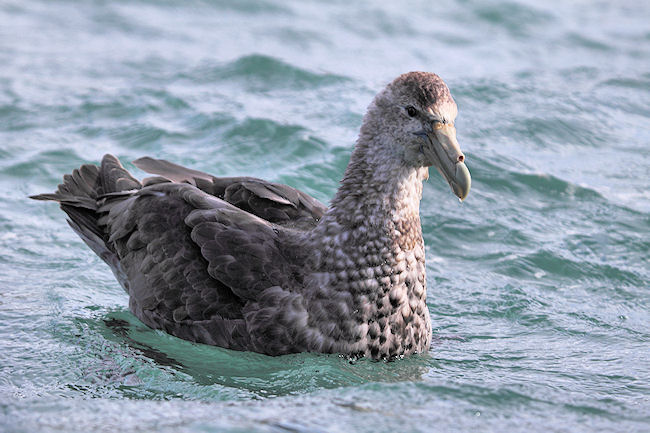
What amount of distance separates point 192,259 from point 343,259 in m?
0.96

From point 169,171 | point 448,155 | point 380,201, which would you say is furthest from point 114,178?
point 448,155

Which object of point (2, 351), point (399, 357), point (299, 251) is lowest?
point (2, 351)

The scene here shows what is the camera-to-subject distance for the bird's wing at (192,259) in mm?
5285

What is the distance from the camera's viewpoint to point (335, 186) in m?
8.57

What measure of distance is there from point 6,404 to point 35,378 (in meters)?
0.61

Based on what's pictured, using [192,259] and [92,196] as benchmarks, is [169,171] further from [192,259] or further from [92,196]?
[192,259]

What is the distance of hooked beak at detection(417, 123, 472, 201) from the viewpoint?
4.81m

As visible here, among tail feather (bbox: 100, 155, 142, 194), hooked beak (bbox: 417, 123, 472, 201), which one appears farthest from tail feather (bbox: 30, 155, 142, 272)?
hooked beak (bbox: 417, 123, 472, 201)

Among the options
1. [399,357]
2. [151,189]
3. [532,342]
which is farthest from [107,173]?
[532,342]

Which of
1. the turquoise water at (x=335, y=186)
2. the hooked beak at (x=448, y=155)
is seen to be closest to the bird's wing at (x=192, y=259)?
the turquoise water at (x=335, y=186)

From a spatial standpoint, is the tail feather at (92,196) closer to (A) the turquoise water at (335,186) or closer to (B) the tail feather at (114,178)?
(B) the tail feather at (114,178)

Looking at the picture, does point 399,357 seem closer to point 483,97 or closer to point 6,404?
point 6,404

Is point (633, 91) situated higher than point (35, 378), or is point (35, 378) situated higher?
point (633, 91)

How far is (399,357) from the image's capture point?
17.2 feet
